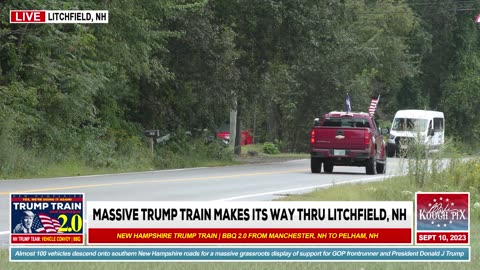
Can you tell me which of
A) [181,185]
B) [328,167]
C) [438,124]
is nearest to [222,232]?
[181,185]

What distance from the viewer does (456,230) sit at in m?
10.8

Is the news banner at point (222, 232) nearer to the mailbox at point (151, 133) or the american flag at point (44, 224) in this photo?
the american flag at point (44, 224)

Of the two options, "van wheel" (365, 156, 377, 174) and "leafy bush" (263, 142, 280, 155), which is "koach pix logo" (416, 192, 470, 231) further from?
"leafy bush" (263, 142, 280, 155)

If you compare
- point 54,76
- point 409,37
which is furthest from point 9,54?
point 409,37

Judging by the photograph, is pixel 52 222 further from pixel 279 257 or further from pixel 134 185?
pixel 134 185

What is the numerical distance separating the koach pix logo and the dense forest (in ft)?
62.7

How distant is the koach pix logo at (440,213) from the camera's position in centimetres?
1070

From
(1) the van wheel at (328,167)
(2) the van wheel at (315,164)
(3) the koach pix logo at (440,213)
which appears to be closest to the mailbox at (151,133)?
(2) the van wheel at (315,164)

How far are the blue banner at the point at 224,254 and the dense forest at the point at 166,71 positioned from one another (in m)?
18.9

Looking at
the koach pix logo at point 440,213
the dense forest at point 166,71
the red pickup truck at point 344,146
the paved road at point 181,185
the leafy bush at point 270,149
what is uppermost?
the dense forest at point 166,71

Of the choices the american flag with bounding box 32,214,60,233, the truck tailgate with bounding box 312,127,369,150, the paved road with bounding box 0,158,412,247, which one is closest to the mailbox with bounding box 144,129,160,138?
the paved road with bounding box 0,158,412,247

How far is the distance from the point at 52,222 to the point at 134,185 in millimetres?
15784

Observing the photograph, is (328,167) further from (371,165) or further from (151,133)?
(151,133)

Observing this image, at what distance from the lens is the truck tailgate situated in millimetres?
34156
